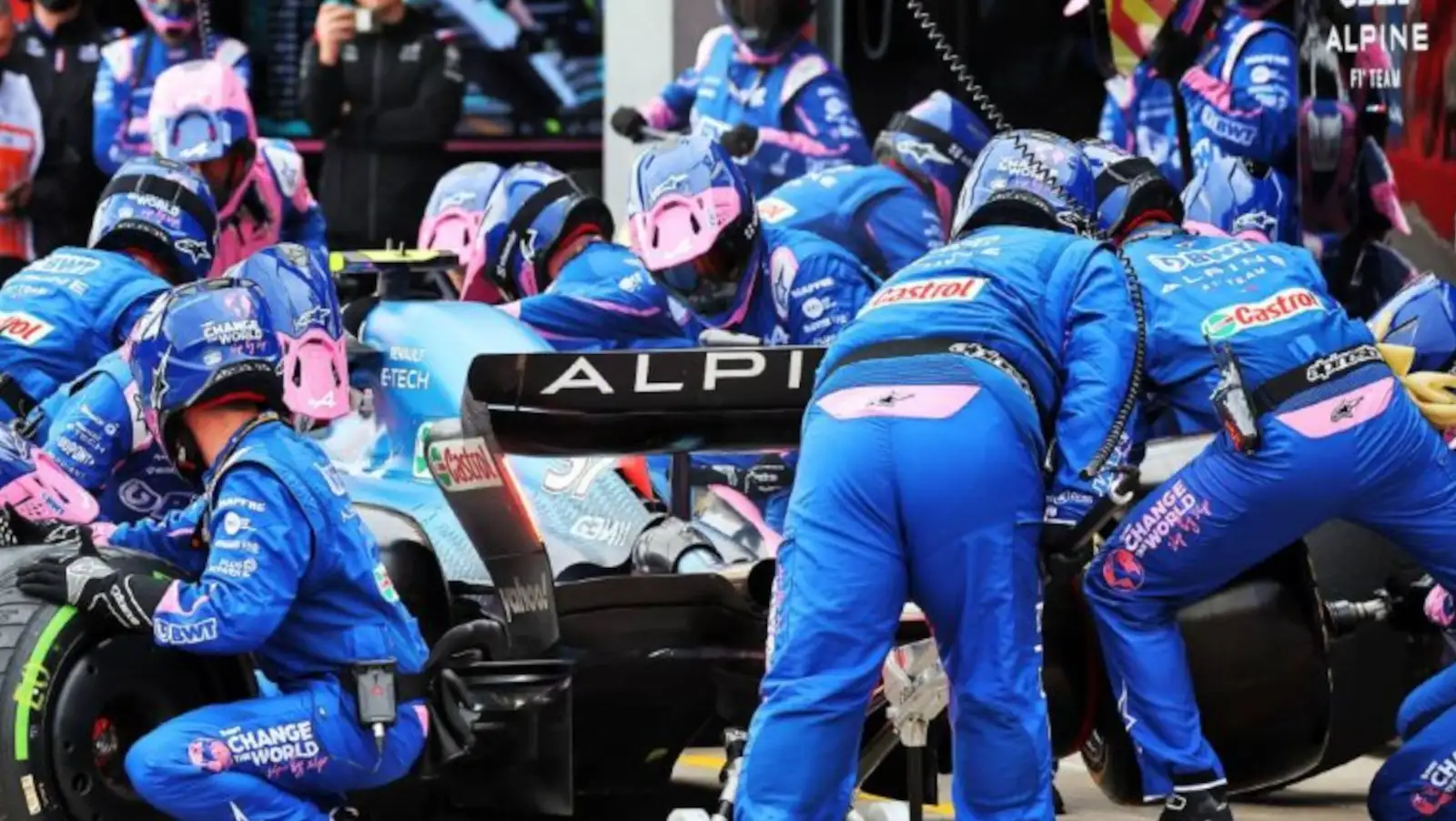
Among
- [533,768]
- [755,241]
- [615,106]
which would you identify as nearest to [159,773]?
[533,768]

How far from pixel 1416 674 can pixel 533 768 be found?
2355mm

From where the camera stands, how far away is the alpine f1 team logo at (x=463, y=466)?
7707mm

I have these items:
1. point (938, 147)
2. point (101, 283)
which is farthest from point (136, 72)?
point (101, 283)

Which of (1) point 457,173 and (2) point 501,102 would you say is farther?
(2) point 501,102

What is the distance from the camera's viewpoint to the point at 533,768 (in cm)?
780

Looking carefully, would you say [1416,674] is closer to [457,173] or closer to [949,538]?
[949,538]

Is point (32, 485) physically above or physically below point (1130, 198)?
below

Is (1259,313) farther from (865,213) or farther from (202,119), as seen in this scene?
(202,119)

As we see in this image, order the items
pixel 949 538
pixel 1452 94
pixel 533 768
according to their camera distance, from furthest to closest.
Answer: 1. pixel 1452 94
2. pixel 533 768
3. pixel 949 538

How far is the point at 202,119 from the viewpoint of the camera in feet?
39.8

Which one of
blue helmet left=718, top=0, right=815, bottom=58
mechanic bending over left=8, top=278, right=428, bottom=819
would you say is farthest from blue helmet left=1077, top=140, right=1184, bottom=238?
blue helmet left=718, top=0, right=815, bottom=58

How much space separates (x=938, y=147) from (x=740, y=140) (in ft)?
2.65

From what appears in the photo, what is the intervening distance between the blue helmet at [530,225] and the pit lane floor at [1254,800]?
1.76m

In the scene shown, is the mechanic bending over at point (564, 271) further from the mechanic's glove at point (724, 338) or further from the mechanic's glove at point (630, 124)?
the mechanic's glove at point (630, 124)
